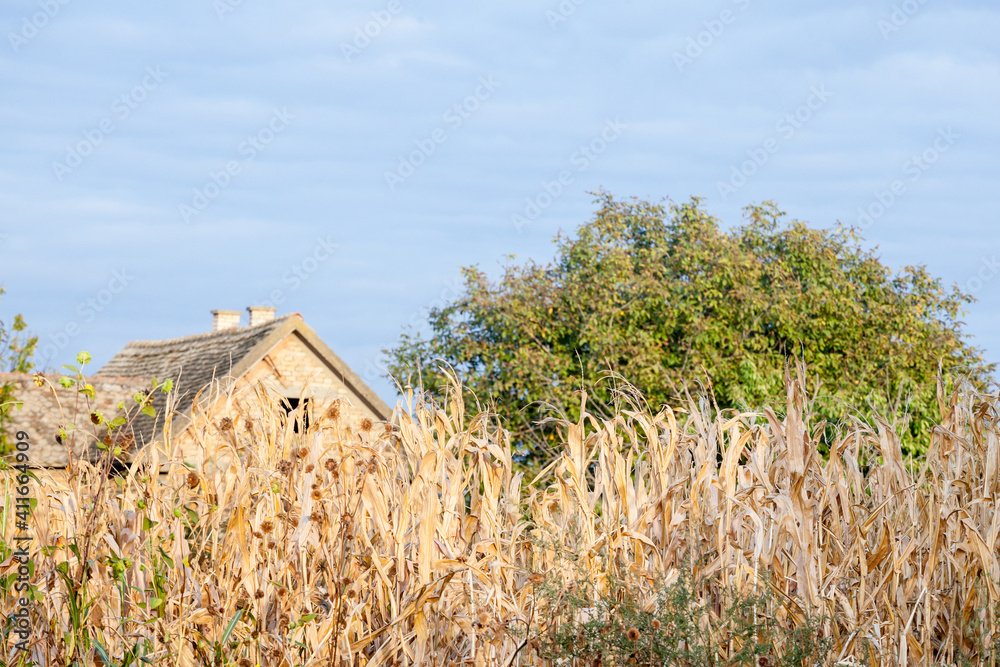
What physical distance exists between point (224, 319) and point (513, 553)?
2313cm

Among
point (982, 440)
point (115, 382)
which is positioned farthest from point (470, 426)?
point (115, 382)

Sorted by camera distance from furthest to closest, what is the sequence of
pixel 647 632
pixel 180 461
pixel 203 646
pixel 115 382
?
pixel 115 382, pixel 180 461, pixel 203 646, pixel 647 632

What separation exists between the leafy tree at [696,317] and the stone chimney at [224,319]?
18.5ft

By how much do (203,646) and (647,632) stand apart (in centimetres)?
177

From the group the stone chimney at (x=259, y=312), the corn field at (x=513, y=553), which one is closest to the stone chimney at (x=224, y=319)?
the stone chimney at (x=259, y=312)

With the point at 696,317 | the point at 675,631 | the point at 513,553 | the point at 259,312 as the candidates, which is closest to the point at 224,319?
the point at 259,312

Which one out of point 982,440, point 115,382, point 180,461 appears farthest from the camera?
point 115,382

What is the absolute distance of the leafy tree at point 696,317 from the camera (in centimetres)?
2008

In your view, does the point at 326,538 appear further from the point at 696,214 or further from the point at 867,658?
the point at 696,214

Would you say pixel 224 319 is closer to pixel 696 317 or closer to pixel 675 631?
pixel 696 317

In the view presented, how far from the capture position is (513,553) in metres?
3.77

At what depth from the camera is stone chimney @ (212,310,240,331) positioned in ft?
83.5

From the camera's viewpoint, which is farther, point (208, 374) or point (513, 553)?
point (208, 374)

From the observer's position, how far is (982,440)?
12.8ft
